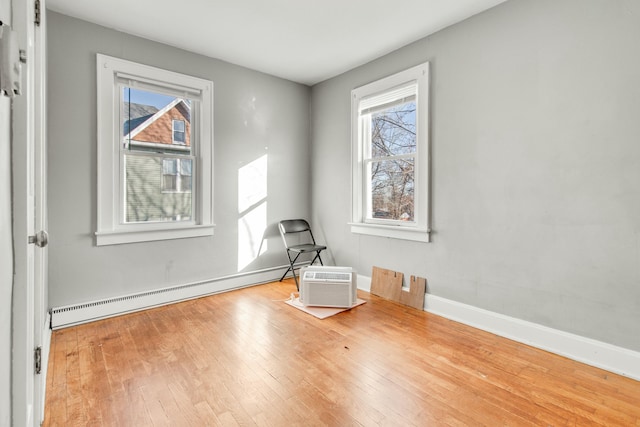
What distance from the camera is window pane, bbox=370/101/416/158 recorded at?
332cm

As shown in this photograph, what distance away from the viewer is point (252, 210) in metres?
3.94

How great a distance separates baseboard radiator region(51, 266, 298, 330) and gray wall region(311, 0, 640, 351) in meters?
1.85

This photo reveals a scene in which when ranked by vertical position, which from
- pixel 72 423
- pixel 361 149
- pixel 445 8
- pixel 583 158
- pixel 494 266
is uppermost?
pixel 445 8

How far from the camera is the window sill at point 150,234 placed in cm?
292

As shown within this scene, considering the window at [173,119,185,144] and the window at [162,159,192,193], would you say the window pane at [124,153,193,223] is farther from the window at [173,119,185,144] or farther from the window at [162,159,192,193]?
the window at [173,119,185,144]

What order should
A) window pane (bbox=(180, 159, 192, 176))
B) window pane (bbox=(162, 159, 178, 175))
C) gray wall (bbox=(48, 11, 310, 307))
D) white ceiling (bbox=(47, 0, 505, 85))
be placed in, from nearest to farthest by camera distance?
white ceiling (bbox=(47, 0, 505, 85)), gray wall (bbox=(48, 11, 310, 307)), window pane (bbox=(162, 159, 178, 175)), window pane (bbox=(180, 159, 192, 176))

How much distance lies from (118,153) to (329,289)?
2330 millimetres

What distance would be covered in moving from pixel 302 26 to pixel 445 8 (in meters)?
1.20

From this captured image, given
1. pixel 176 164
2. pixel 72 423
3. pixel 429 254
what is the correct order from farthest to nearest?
pixel 176 164 < pixel 429 254 < pixel 72 423

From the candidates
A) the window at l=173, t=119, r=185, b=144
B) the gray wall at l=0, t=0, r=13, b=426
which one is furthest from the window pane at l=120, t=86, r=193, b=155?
the gray wall at l=0, t=0, r=13, b=426

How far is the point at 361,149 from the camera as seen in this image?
12.6ft

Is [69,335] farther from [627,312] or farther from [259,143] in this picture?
[627,312]

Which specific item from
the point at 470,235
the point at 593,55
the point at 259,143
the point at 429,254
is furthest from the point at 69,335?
the point at 593,55

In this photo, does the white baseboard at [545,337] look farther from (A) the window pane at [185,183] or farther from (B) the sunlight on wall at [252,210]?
(A) the window pane at [185,183]
